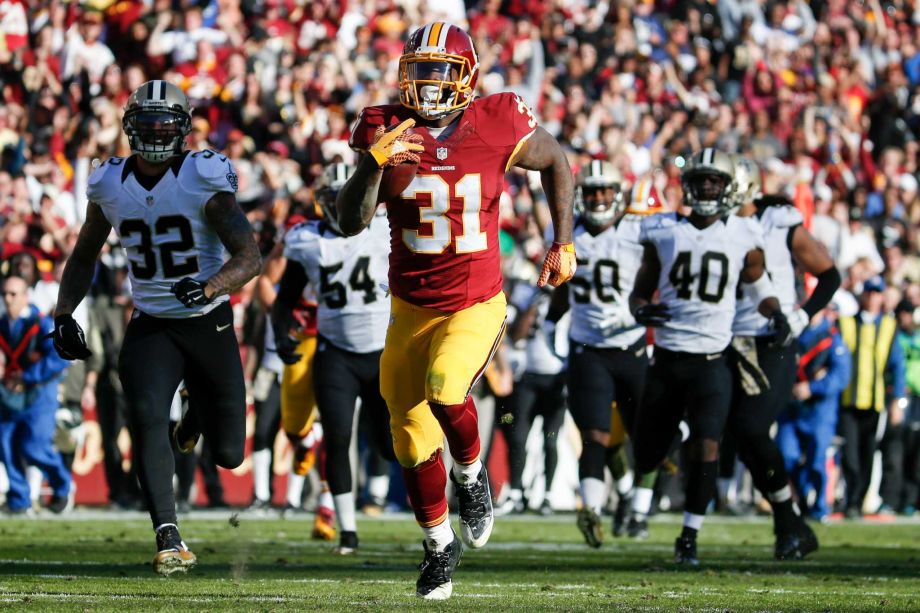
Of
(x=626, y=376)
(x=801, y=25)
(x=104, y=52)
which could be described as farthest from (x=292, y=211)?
(x=801, y=25)

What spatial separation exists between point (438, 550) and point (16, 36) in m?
11.2

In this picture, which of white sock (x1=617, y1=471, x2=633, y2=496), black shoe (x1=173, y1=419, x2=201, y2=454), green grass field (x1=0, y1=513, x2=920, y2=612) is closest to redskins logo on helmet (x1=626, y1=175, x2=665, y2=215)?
white sock (x1=617, y1=471, x2=633, y2=496)

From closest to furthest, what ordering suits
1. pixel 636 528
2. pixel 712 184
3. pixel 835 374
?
pixel 712 184
pixel 636 528
pixel 835 374

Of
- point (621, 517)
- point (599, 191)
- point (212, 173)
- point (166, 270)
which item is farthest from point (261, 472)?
point (212, 173)

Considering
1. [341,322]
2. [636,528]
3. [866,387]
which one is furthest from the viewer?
[866,387]

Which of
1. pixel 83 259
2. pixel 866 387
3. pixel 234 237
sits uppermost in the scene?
pixel 234 237

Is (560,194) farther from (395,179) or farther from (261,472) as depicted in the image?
(261,472)

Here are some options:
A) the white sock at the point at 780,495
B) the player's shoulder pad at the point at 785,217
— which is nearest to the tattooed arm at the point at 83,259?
the player's shoulder pad at the point at 785,217

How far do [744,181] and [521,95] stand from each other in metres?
5.01

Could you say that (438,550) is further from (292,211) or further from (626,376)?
(292,211)

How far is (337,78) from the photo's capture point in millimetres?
16844

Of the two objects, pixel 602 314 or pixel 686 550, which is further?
pixel 602 314

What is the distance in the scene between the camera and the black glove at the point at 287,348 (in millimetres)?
9859

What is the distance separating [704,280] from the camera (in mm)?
9367
